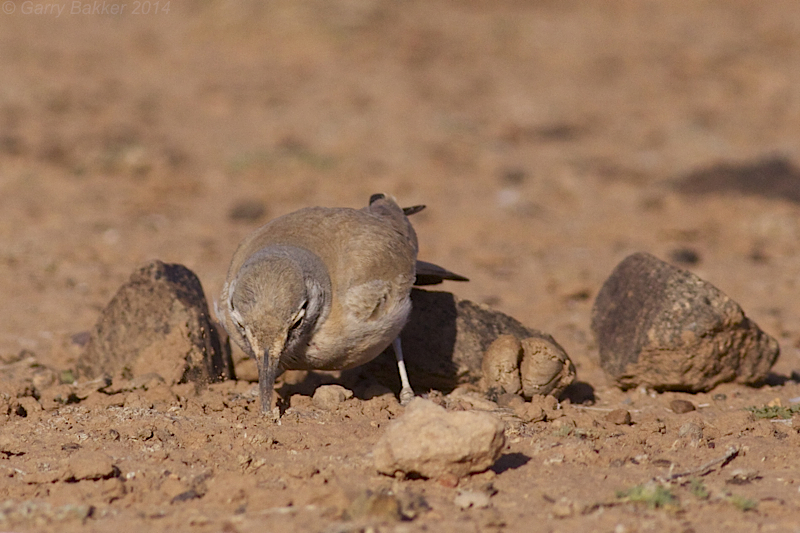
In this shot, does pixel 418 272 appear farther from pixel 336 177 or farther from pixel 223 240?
pixel 336 177

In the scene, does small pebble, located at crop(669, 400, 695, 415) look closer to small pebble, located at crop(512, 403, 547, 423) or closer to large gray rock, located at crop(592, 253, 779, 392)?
large gray rock, located at crop(592, 253, 779, 392)

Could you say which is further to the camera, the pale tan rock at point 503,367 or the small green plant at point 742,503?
the pale tan rock at point 503,367

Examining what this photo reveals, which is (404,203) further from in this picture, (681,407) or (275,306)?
(275,306)

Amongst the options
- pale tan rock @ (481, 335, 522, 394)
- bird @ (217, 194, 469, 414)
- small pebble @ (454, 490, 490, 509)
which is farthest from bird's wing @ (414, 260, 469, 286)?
small pebble @ (454, 490, 490, 509)

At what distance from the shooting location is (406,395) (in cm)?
648

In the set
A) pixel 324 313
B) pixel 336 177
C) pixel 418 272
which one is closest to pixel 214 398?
pixel 324 313

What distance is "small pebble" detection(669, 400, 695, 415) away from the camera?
6.64 m

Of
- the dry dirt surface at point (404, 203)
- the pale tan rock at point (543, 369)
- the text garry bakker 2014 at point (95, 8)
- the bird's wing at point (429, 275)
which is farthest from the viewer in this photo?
the text garry bakker 2014 at point (95, 8)

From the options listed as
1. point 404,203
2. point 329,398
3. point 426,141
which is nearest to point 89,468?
point 329,398

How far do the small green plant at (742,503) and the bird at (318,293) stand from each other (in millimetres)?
2358

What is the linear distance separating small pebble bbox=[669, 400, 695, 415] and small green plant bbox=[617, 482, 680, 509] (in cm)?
216

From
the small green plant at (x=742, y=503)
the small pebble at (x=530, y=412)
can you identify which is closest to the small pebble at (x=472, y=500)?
the small green plant at (x=742, y=503)

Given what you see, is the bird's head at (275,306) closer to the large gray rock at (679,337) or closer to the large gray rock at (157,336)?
the large gray rock at (157,336)

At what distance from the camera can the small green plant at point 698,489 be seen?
4613 millimetres
